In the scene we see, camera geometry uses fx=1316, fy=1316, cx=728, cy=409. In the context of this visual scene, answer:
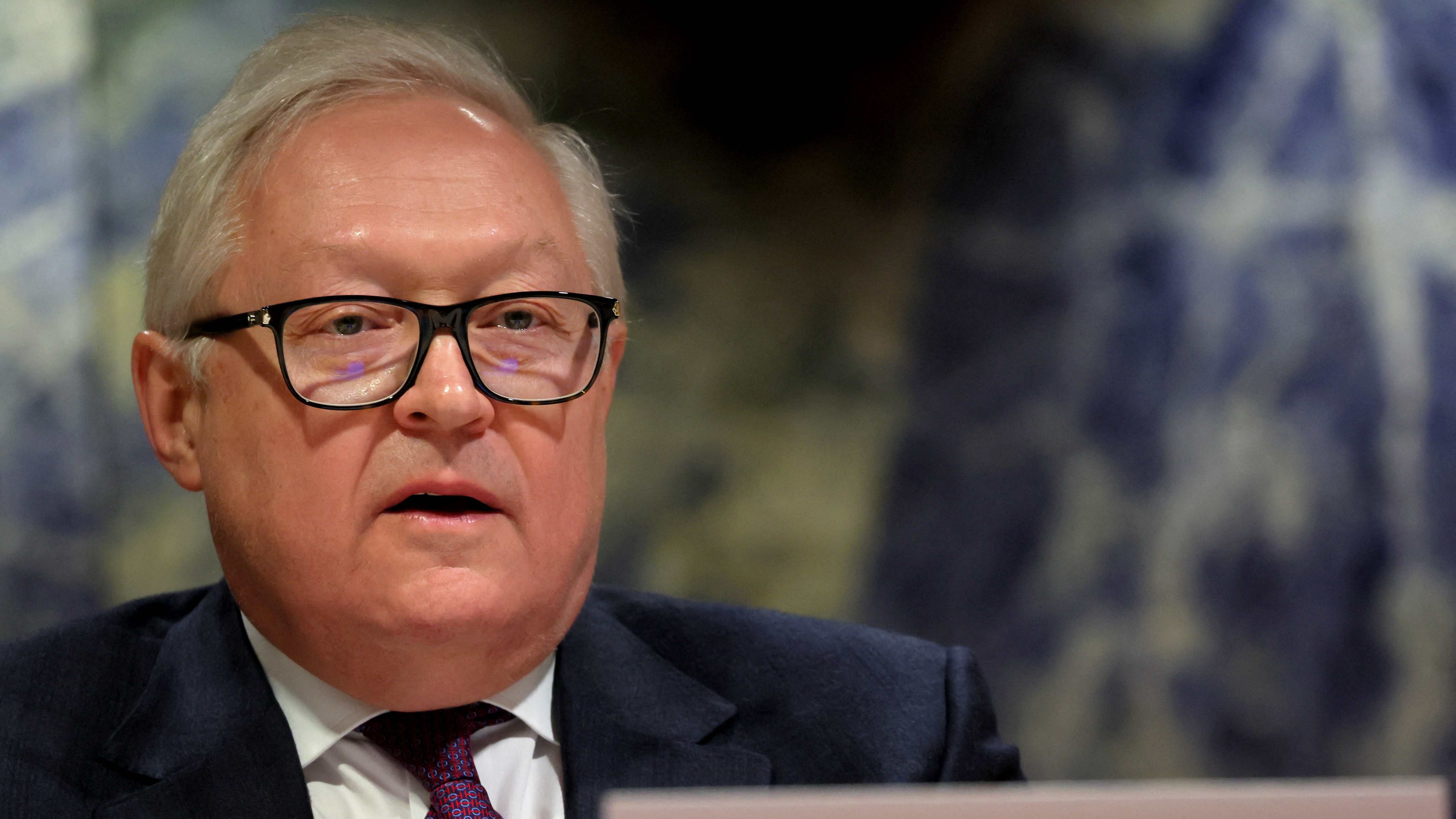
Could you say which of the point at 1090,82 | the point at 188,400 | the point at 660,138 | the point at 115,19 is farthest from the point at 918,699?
the point at 115,19

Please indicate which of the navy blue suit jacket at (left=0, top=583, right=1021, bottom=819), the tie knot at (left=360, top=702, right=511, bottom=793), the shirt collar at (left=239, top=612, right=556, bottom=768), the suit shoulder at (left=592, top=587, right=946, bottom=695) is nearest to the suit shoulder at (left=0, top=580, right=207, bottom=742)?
the navy blue suit jacket at (left=0, top=583, right=1021, bottom=819)

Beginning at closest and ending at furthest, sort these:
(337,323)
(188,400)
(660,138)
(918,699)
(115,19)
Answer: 1. (337,323)
2. (188,400)
3. (918,699)
4. (115,19)
5. (660,138)

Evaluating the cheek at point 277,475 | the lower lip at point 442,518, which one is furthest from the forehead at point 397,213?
the lower lip at point 442,518

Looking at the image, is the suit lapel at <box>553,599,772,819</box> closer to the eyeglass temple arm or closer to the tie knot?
the tie knot

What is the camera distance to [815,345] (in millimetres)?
2676

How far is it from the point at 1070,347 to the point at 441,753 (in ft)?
5.64

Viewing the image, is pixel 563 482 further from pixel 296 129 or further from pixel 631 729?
pixel 296 129

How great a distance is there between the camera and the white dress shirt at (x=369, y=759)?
138 cm

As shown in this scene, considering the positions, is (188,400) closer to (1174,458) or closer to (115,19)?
(115,19)

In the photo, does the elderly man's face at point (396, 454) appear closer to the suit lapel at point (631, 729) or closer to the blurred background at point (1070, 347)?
the suit lapel at point (631, 729)

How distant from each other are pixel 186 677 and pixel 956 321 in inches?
66.9

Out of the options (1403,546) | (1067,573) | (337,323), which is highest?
(337,323)

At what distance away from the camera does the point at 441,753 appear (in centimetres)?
138

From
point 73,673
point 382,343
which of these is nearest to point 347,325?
point 382,343
